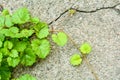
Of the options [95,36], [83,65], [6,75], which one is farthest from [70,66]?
Answer: [6,75]

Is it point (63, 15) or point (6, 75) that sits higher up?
point (63, 15)

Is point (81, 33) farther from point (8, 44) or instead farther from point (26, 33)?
point (8, 44)

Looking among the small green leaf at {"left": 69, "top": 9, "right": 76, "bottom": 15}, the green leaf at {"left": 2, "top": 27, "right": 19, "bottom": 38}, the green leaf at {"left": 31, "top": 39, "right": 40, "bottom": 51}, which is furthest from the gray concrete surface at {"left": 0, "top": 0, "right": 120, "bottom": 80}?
the green leaf at {"left": 2, "top": 27, "right": 19, "bottom": 38}

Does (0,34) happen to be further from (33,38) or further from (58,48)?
(58,48)

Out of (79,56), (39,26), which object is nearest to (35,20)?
(39,26)

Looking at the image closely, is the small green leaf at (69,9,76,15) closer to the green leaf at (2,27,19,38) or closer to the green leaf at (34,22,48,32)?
the green leaf at (34,22,48,32)

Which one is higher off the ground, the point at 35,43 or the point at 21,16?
the point at 21,16

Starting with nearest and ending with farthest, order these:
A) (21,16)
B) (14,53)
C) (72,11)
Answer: (14,53) → (21,16) → (72,11)
